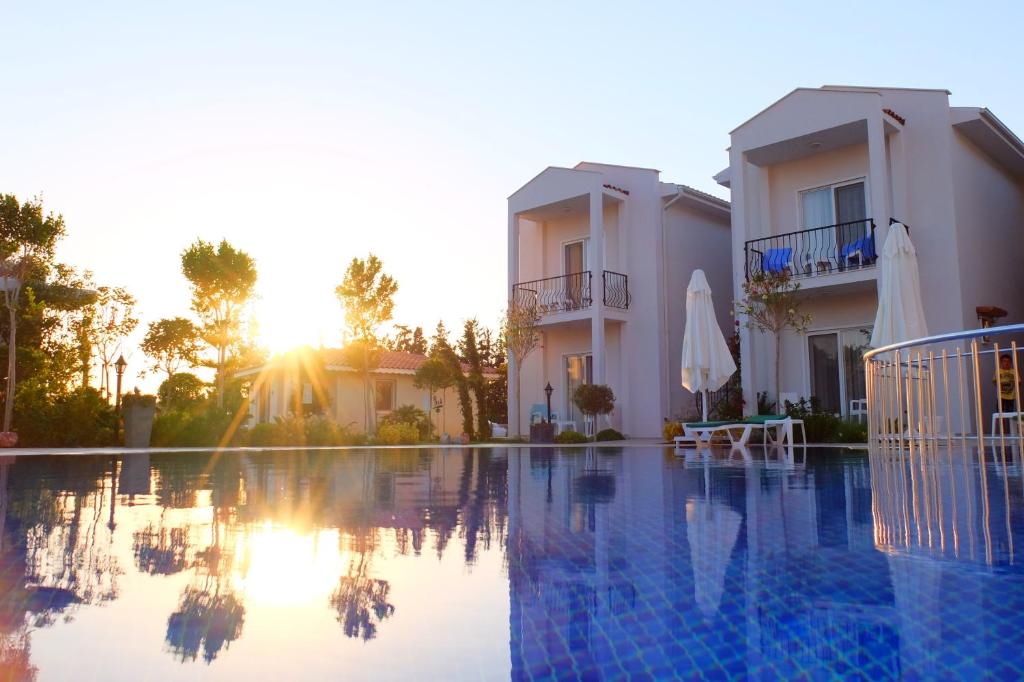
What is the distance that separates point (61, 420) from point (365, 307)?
9.32 metres

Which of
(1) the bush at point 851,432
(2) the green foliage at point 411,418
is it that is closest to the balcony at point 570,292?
(2) the green foliage at point 411,418

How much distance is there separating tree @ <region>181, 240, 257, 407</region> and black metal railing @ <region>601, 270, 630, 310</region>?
1415 centimetres

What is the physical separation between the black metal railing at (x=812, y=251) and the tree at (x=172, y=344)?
19524 millimetres

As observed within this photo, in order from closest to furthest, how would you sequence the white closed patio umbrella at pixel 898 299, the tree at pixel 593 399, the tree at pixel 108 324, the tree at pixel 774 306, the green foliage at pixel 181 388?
the white closed patio umbrella at pixel 898 299, the tree at pixel 774 306, the tree at pixel 593 399, the tree at pixel 108 324, the green foliage at pixel 181 388

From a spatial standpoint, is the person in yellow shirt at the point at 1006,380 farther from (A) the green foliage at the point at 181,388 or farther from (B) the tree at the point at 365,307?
(A) the green foliage at the point at 181,388

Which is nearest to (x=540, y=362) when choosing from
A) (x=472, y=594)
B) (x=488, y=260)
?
(x=488, y=260)

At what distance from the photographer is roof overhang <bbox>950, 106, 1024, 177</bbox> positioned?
14781mm

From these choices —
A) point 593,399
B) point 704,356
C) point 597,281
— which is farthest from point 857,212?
point 593,399

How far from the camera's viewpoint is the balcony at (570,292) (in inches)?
773

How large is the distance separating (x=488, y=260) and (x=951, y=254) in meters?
13.4

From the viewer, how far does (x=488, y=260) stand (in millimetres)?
24609

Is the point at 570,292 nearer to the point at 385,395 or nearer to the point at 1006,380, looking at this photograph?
the point at 385,395

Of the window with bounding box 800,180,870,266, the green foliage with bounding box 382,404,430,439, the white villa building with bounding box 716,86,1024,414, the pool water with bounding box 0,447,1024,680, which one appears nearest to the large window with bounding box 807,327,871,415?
the white villa building with bounding box 716,86,1024,414

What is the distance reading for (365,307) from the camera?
975 inches
